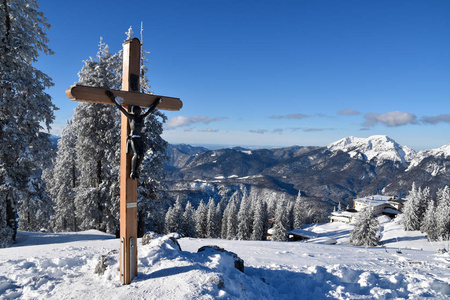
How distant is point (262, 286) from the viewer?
5.82 metres

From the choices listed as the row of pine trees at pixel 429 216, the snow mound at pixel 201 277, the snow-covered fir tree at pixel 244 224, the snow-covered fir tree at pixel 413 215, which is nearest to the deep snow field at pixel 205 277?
the snow mound at pixel 201 277

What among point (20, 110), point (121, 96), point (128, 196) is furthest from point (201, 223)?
point (121, 96)

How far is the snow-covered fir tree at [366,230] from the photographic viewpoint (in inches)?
1331

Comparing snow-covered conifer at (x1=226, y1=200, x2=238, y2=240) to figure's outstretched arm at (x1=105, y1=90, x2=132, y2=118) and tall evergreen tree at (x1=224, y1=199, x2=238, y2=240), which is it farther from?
figure's outstretched arm at (x1=105, y1=90, x2=132, y2=118)

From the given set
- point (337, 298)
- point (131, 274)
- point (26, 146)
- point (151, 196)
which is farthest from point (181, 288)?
point (151, 196)

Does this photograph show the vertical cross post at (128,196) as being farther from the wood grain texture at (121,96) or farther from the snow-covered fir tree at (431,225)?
the snow-covered fir tree at (431,225)

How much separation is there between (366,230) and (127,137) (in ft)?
121

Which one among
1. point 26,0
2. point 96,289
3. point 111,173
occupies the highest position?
point 26,0

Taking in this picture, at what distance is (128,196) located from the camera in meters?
5.39

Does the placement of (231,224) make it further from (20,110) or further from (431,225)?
(20,110)

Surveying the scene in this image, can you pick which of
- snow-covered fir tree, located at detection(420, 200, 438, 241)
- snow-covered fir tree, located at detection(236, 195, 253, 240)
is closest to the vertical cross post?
snow-covered fir tree, located at detection(420, 200, 438, 241)

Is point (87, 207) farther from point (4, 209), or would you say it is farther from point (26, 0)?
point (26, 0)

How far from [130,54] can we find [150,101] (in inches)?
41.5

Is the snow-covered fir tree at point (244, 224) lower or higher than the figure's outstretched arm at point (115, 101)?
lower
